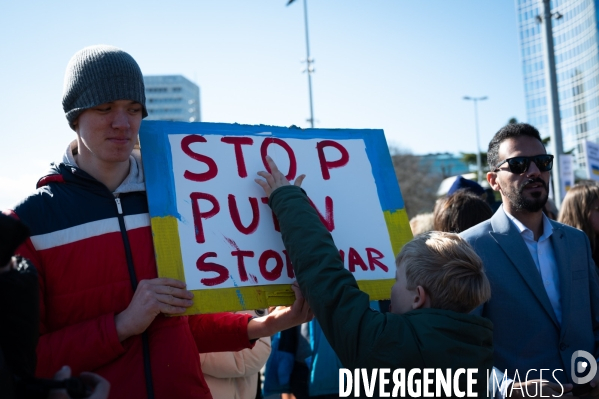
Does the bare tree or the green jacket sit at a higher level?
the bare tree

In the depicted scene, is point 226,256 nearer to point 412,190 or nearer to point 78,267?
point 78,267

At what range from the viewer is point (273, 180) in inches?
89.6

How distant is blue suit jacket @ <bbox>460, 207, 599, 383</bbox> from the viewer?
2781 mm

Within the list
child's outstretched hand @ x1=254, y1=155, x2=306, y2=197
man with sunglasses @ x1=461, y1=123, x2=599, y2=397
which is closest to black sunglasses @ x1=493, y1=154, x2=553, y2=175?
man with sunglasses @ x1=461, y1=123, x2=599, y2=397

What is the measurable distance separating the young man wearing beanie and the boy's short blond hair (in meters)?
0.78

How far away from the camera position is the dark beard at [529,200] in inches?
121

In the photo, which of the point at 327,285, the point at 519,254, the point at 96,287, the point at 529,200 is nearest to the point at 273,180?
the point at 327,285

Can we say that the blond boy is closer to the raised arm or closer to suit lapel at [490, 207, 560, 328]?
the raised arm

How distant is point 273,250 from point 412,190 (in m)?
37.5

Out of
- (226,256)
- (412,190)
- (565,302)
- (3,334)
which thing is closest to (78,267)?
(226,256)

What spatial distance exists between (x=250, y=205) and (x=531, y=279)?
4.85ft

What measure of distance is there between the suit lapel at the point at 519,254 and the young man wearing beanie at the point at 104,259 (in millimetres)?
1653

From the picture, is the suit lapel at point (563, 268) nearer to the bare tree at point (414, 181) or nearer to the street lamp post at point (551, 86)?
the street lamp post at point (551, 86)

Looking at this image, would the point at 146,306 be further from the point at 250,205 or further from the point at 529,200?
the point at 529,200
